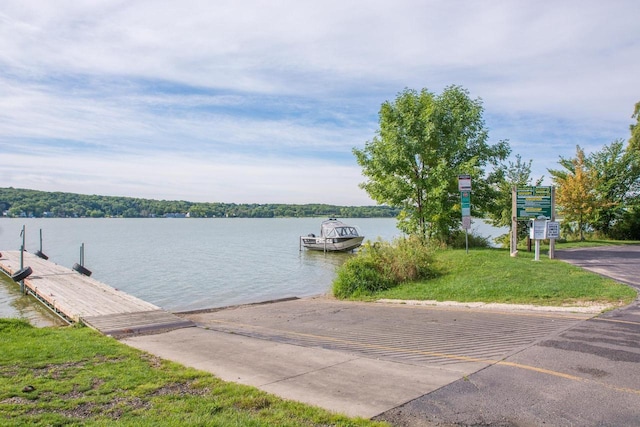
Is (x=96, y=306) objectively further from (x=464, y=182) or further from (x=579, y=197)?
(x=579, y=197)

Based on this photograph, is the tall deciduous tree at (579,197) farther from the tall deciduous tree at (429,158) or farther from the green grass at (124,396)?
the green grass at (124,396)

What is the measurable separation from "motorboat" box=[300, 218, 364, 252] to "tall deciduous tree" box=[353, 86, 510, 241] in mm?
21661

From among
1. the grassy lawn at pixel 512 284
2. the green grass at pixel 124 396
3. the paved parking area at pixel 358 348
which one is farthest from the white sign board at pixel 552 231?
the green grass at pixel 124 396

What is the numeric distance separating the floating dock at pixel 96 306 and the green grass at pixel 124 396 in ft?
9.50

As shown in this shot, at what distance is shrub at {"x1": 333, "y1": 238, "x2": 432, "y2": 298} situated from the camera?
52.2ft

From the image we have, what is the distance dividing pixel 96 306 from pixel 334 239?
33459mm

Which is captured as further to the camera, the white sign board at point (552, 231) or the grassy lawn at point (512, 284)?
the white sign board at point (552, 231)

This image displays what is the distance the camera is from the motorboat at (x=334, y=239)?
4584 centimetres

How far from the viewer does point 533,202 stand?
712 inches

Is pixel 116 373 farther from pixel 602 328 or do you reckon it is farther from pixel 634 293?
pixel 634 293

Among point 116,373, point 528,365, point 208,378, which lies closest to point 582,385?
point 528,365

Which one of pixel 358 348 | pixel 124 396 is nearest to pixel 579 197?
pixel 358 348

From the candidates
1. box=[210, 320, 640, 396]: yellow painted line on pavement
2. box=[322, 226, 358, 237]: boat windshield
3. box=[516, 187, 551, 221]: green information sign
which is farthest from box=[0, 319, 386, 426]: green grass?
box=[322, 226, 358, 237]: boat windshield

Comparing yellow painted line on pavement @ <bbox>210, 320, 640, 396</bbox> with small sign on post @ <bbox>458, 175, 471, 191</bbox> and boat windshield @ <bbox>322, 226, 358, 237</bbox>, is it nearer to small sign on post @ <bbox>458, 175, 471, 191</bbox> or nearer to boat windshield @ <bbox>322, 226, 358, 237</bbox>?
small sign on post @ <bbox>458, 175, 471, 191</bbox>
